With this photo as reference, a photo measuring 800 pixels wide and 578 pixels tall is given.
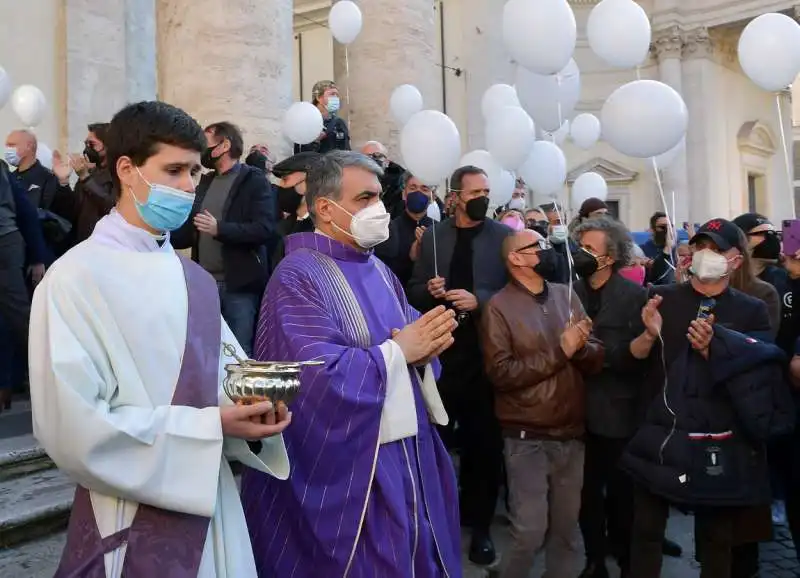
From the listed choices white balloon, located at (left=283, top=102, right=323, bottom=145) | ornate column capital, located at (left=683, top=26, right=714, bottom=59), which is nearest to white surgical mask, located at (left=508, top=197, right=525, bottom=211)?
white balloon, located at (left=283, top=102, right=323, bottom=145)

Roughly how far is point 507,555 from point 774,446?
1582 millimetres

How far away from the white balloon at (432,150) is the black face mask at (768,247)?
1916mm

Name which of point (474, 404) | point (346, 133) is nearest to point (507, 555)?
point (474, 404)

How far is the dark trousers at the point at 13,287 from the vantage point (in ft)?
14.2

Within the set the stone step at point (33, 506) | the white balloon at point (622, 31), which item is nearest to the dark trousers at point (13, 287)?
the stone step at point (33, 506)

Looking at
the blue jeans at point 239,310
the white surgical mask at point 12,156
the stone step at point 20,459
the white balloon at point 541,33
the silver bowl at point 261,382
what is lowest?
the stone step at point 20,459

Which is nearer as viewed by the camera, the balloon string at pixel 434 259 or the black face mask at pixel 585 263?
the black face mask at pixel 585 263

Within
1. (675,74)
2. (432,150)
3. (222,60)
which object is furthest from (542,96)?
(675,74)

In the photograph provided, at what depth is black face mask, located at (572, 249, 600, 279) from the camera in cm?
403

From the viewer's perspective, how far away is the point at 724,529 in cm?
335

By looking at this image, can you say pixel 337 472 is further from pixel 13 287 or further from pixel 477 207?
pixel 13 287

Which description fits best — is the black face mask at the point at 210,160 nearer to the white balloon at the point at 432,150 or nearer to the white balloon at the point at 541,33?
the white balloon at the point at 432,150

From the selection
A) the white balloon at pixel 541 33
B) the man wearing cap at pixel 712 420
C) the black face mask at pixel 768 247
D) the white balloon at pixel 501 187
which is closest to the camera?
the man wearing cap at pixel 712 420

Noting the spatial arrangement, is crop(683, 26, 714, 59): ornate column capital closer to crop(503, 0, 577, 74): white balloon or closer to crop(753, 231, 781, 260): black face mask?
crop(503, 0, 577, 74): white balloon
